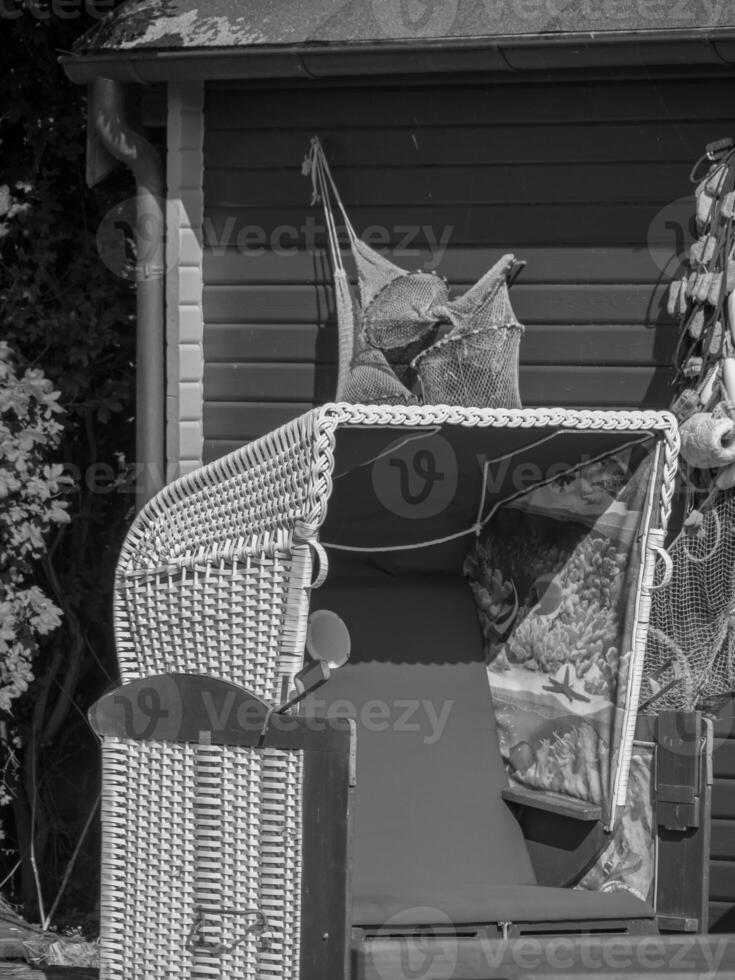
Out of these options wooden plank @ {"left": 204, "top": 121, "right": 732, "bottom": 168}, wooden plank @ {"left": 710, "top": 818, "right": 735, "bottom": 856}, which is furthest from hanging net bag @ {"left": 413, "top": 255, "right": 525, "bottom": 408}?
wooden plank @ {"left": 710, "top": 818, "right": 735, "bottom": 856}

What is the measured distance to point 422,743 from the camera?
4.68 metres

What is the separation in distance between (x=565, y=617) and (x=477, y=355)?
1113 millimetres

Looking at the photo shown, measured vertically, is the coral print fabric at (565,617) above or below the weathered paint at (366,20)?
below

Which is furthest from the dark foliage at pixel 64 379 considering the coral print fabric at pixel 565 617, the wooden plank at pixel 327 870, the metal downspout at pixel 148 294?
the wooden plank at pixel 327 870

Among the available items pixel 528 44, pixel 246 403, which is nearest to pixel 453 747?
pixel 246 403

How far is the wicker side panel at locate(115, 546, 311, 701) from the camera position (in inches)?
137

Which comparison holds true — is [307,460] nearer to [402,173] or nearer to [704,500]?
[704,500]

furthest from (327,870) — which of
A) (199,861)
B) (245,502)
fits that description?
(245,502)

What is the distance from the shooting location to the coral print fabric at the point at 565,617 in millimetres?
4297

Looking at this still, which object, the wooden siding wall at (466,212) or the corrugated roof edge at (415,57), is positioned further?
the wooden siding wall at (466,212)

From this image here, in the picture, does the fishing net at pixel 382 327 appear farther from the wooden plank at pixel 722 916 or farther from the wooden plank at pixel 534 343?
the wooden plank at pixel 722 916

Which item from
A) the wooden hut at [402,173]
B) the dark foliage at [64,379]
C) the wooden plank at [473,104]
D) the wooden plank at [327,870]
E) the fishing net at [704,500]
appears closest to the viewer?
the wooden plank at [327,870]

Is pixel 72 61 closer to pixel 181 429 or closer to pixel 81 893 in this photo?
pixel 181 429

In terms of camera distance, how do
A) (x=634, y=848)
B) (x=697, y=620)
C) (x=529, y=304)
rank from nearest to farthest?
(x=634, y=848), (x=697, y=620), (x=529, y=304)
